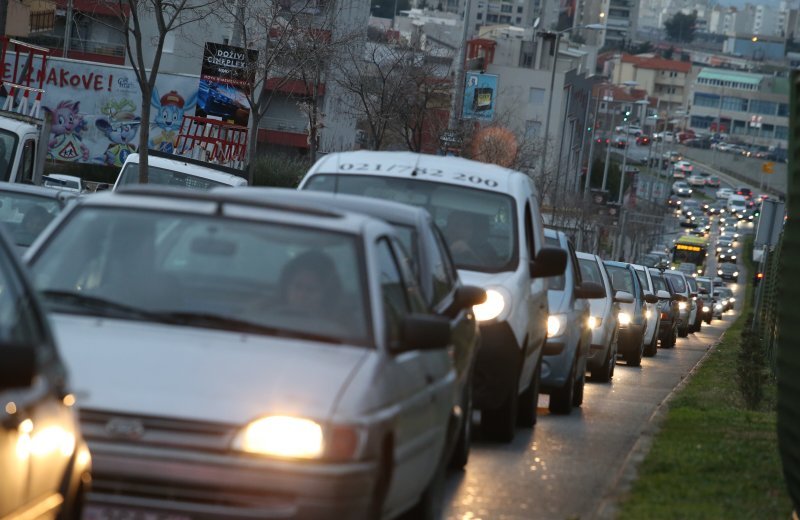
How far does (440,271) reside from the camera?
9422 millimetres

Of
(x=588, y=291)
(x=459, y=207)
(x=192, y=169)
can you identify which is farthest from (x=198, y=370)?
(x=192, y=169)

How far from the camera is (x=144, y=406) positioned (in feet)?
20.3

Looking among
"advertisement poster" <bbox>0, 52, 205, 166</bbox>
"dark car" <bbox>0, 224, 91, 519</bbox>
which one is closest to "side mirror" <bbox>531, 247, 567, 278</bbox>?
"dark car" <bbox>0, 224, 91, 519</bbox>

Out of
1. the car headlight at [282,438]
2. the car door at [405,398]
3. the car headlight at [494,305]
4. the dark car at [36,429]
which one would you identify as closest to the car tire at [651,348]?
the car headlight at [494,305]

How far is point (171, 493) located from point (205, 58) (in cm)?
3631

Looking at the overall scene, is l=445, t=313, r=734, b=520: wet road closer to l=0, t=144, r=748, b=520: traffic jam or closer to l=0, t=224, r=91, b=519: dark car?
l=0, t=144, r=748, b=520: traffic jam

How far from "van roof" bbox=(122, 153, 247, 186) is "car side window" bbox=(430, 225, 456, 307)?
60.8 ft

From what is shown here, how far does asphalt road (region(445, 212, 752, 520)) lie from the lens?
30.8 ft

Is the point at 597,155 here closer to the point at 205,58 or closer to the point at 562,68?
the point at 562,68

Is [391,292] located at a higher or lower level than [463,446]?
higher

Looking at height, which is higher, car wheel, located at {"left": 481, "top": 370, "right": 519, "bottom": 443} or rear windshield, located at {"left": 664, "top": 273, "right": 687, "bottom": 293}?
car wheel, located at {"left": 481, "top": 370, "right": 519, "bottom": 443}

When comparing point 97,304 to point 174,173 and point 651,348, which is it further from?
point 651,348

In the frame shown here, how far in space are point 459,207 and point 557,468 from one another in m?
2.24

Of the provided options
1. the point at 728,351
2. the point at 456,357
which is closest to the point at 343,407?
the point at 456,357
